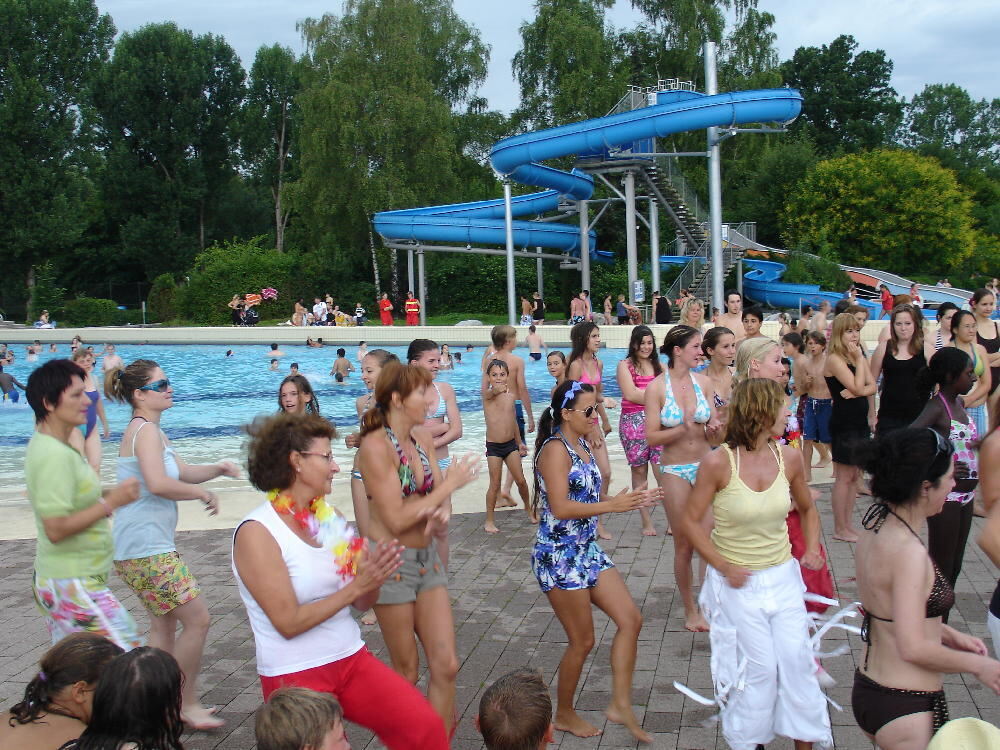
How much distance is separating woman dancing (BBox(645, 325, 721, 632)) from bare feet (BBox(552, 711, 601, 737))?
136 centimetres

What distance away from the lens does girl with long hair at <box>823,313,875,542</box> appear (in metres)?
6.86

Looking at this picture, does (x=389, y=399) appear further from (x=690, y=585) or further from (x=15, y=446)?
(x=15, y=446)

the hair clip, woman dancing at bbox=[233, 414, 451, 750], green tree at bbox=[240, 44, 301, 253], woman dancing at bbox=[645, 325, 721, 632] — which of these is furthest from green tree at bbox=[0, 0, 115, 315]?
woman dancing at bbox=[233, 414, 451, 750]

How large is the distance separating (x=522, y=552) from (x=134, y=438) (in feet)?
11.2

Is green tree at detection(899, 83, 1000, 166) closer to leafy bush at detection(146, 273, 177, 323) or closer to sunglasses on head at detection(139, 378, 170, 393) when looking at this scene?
leafy bush at detection(146, 273, 177, 323)

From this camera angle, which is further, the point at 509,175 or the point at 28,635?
the point at 509,175

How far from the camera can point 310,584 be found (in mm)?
3010

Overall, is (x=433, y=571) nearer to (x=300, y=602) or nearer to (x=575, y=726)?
(x=300, y=602)

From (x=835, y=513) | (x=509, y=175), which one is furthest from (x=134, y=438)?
(x=509, y=175)

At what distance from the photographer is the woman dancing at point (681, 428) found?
5430 mm

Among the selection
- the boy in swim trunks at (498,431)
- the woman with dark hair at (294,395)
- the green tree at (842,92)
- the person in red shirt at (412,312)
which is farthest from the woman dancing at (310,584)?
the green tree at (842,92)

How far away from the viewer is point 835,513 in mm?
6953

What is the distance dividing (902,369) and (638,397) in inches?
71.2

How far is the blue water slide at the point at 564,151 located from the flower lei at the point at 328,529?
20990 mm
